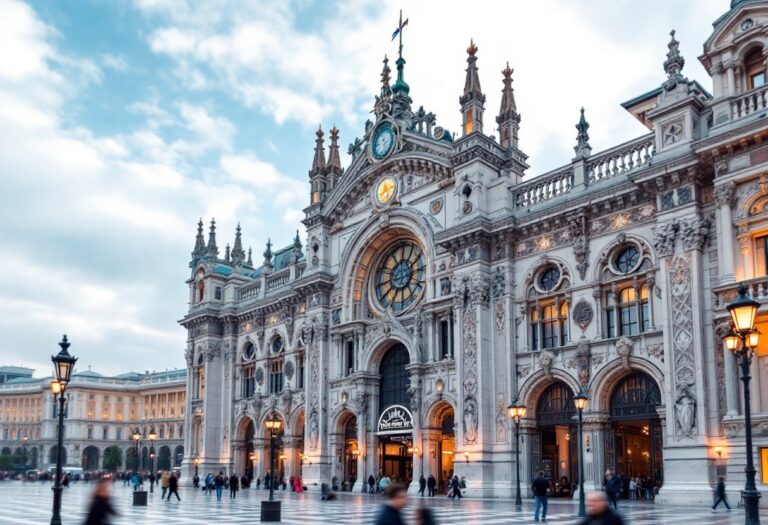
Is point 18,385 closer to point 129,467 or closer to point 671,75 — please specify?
point 129,467

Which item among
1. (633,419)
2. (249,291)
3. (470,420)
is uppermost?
(249,291)

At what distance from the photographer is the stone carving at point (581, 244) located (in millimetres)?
38656

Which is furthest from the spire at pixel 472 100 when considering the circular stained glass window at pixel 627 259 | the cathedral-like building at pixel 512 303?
the circular stained glass window at pixel 627 259

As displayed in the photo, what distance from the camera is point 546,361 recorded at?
1537 inches

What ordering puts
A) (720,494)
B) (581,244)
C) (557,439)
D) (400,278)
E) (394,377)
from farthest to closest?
(400,278) → (394,377) → (557,439) → (581,244) → (720,494)

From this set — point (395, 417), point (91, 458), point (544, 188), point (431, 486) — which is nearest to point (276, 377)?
point (395, 417)

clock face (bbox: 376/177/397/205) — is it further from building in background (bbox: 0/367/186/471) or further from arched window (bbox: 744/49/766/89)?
building in background (bbox: 0/367/186/471)

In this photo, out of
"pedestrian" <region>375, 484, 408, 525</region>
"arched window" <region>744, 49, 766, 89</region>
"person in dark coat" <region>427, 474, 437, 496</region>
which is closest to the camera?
"pedestrian" <region>375, 484, 408, 525</region>

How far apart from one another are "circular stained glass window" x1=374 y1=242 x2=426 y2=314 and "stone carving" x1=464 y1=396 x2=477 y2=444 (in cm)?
843

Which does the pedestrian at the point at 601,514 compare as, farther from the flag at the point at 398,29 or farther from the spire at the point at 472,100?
the flag at the point at 398,29

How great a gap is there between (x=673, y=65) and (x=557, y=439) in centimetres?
1942

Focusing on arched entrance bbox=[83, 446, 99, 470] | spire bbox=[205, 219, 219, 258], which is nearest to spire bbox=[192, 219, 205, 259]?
spire bbox=[205, 219, 219, 258]

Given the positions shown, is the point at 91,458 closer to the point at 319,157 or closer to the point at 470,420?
the point at 319,157

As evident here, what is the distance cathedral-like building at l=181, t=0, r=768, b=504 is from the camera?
107 feet
